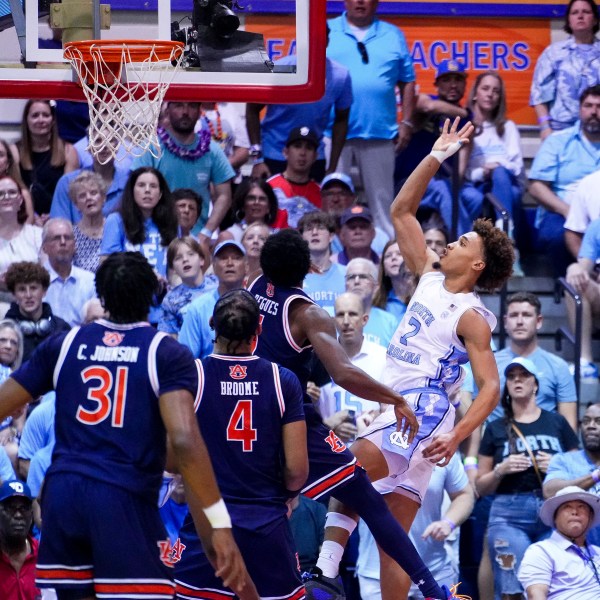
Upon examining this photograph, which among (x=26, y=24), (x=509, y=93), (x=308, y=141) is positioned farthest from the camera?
(x=509, y=93)

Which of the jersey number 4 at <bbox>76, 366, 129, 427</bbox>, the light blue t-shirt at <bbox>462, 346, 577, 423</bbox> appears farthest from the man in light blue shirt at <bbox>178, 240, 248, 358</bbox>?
the jersey number 4 at <bbox>76, 366, 129, 427</bbox>

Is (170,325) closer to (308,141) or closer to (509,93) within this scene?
(308,141)

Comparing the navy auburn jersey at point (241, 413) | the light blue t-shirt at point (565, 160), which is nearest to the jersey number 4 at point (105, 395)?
the navy auburn jersey at point (241, 413)

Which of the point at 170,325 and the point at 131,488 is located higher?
the point at 131,488

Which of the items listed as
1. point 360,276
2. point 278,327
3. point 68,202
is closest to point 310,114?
point 360,276

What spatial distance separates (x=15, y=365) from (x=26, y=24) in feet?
8.10

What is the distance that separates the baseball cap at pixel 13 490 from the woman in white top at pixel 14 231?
2441 mm

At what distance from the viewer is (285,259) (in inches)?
276

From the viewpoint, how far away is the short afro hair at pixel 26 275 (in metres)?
9.70

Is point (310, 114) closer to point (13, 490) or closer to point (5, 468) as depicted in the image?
point (5, 468)

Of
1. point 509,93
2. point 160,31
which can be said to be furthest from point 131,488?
point 509,93

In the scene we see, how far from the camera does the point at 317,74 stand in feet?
27.5

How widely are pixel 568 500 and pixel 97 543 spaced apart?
164 inches

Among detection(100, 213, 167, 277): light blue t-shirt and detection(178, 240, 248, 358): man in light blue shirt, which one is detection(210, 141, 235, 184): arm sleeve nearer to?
detection(100, 213, 167, 277): light blue t-shirt
